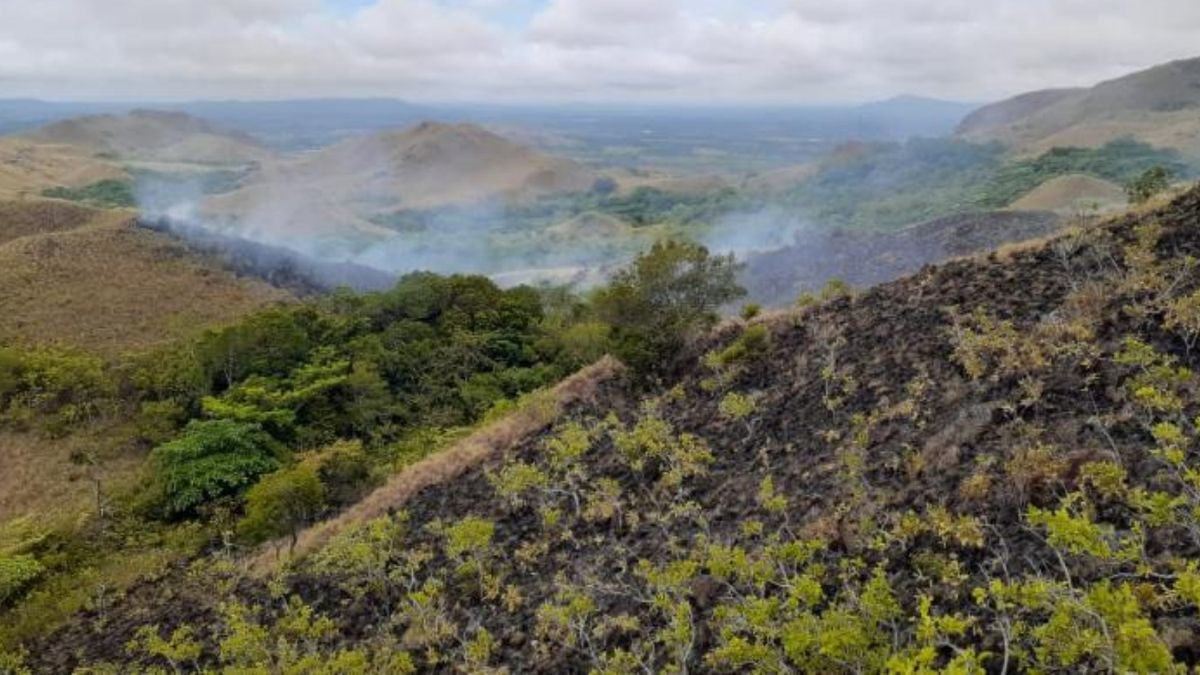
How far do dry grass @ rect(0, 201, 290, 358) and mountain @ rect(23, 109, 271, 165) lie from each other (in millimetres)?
103848

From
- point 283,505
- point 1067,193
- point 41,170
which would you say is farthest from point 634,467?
point 41,170

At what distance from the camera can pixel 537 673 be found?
8.60 m

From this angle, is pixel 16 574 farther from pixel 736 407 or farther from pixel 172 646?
pixel 736 407

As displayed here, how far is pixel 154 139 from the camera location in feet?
525

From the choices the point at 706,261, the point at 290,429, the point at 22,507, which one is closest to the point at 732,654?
the point at 706,261

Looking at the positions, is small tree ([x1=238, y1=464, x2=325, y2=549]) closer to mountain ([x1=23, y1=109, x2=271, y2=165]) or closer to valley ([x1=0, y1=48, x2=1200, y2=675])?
valley ([x1=0, y1=48, x2=1200, y2=675])

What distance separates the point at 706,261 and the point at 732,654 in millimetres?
15301

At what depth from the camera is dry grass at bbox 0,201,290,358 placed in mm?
33881

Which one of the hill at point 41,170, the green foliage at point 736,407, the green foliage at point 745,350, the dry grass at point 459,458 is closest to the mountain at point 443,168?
the hill at point 41,170

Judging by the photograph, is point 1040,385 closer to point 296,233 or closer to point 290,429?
point 290,429

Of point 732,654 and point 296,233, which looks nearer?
point 732,654

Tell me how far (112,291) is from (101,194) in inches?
1839

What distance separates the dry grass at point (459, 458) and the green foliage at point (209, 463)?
A: 14.7 feet

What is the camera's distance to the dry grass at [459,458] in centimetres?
1530
